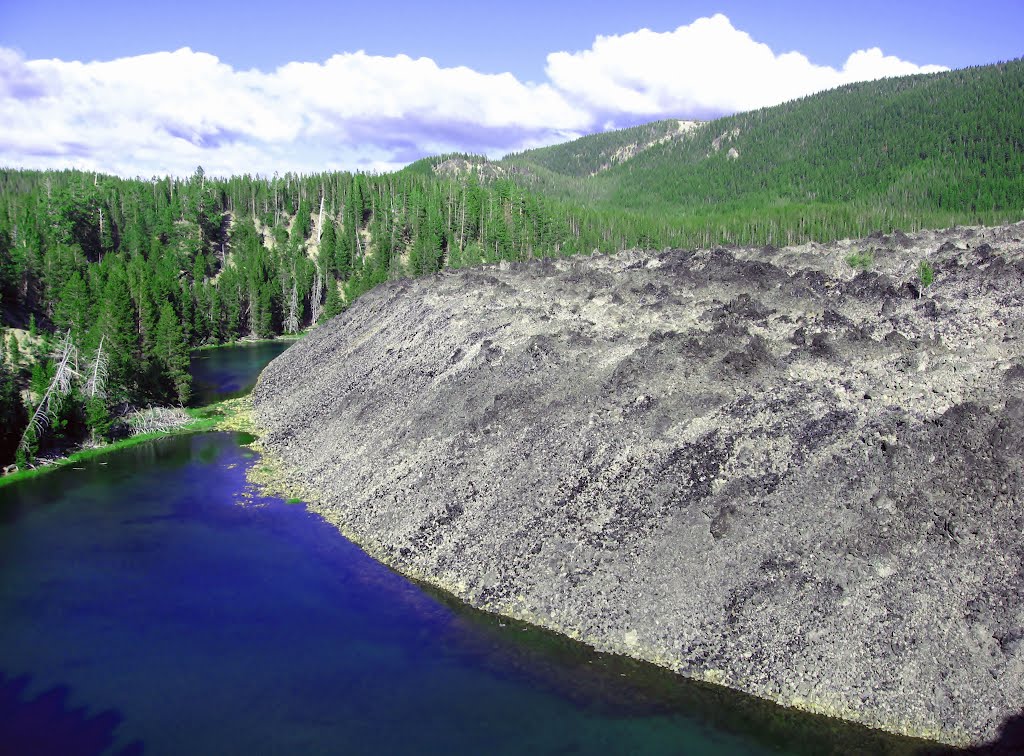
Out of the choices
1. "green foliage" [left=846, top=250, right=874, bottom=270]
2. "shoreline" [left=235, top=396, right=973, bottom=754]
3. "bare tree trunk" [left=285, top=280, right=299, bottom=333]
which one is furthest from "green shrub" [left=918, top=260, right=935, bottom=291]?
"bare tree trunk" [left=285, top=280, right=299, bottom=333]

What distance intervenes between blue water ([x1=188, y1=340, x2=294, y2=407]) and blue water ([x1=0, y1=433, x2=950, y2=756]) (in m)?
31.2

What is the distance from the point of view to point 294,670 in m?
26.4

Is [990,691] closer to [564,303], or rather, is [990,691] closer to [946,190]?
[564,303]

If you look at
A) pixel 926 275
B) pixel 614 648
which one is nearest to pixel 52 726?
pixel 614 648

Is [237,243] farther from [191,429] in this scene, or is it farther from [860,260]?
[860,260]

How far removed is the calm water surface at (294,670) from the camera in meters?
22.8

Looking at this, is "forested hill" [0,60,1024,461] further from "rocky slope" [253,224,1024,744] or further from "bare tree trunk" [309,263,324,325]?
"rocky slope" [253,224,1024,744]

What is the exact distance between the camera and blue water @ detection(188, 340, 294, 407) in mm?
68062

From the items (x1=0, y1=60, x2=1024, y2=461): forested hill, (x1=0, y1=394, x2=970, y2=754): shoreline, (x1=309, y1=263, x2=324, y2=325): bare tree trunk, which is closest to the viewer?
(x1=0, y1=394, x2=970, y2=754): shoreline

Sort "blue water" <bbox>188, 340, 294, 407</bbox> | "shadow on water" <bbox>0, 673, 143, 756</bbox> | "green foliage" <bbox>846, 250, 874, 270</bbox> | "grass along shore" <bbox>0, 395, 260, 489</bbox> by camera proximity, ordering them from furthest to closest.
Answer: "blue water" <bbox>188, 340, 294, 407</bbox>
"green foliage" <bbox>846, 250, 874, 270</bbox>
"grass along shore" <bbox>0, 395, 260, 489</bbox>
"shadow on water" <bbox>0, 673, 143, 756</bbox>

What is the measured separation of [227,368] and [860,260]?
6429 cm

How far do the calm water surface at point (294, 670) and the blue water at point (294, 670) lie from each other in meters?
0.07

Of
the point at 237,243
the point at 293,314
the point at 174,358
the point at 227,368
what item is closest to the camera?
the point at 174,358

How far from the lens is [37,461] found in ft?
151
